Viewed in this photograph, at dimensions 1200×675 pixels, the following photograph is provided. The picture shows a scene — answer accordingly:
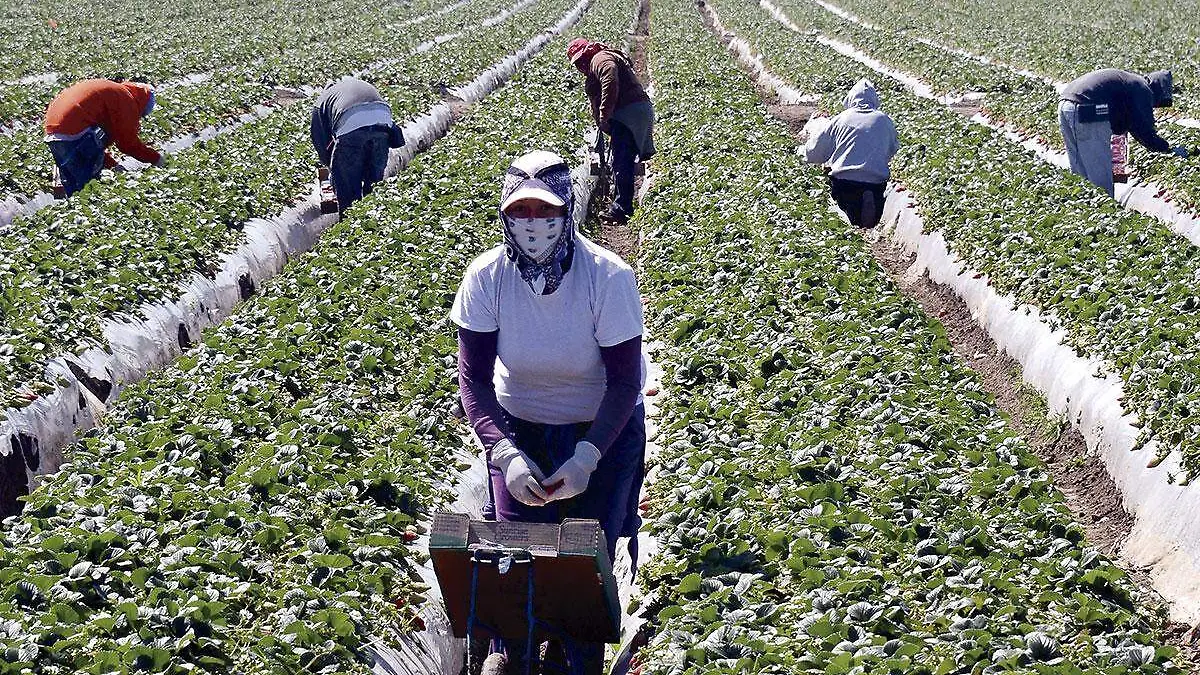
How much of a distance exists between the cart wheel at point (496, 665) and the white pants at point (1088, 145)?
1018cm

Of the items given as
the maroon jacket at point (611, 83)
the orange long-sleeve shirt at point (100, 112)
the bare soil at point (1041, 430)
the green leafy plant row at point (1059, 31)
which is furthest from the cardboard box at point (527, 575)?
the green leafy plant row at point (1059, 31)

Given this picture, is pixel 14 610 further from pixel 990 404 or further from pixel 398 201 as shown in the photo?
pixel 398 201

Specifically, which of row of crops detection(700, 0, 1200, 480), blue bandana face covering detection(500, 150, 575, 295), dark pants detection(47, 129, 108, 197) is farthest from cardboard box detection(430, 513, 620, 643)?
dark pants detection(47, 129, 108, 197)

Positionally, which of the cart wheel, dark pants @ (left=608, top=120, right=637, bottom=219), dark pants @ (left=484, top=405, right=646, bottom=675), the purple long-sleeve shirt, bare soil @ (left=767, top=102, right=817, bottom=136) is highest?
the purple long-sleeve shirt

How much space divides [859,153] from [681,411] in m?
5.07

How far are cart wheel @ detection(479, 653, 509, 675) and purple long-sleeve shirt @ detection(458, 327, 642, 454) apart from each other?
778 mm

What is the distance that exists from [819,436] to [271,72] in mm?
21132

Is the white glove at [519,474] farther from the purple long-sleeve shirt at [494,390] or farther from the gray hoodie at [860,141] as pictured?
the gray hoodie at [860,141]

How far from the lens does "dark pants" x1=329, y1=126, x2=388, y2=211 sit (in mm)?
12211

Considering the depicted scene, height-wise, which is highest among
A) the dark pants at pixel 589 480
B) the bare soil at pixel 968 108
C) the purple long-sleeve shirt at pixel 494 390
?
the purple long-sleeve shirt at pixel 494 390

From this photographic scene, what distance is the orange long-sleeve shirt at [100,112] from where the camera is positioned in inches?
492

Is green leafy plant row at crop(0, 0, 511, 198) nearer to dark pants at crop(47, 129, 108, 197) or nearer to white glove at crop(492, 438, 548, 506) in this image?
dark pants at crop(47, 129, 108, 197)

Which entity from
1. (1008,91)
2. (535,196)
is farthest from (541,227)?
(1008,91)

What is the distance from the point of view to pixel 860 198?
37.6 ft
